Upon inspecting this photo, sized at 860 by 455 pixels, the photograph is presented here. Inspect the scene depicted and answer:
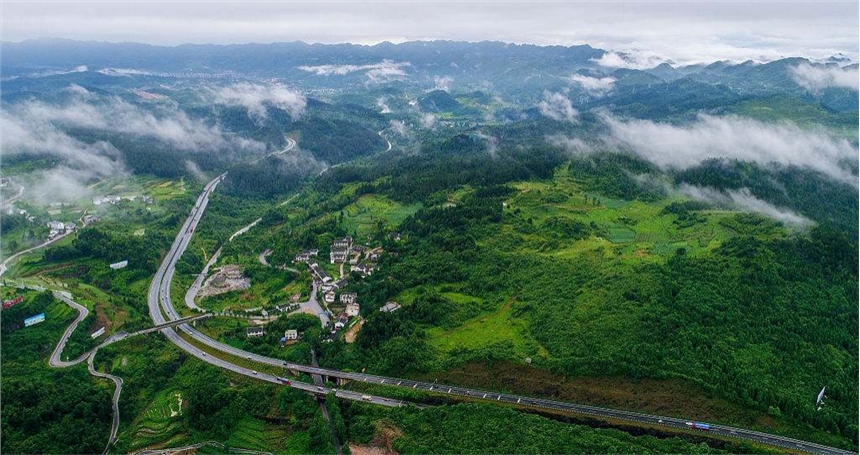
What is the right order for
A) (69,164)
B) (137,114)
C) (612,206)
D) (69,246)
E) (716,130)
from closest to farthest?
1. (69,246)
2. (612,206)
3. (69,164)
4. (716,130)
5. (137,114)

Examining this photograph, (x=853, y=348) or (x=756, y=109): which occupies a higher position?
(x=756, y=109)

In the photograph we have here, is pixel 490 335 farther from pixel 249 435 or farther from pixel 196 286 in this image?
pixel 196 286

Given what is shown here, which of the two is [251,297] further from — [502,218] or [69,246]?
[502,218]

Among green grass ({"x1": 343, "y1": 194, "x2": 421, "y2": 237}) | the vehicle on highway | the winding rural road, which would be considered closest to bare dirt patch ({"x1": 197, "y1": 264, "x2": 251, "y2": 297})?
the winding rural road

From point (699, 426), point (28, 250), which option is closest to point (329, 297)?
point (699, 426)

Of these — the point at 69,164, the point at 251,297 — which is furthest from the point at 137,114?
the point at 251,297

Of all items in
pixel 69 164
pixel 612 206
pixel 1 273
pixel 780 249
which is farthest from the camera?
pixel 69 164

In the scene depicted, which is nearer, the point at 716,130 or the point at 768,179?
the point at 768,179

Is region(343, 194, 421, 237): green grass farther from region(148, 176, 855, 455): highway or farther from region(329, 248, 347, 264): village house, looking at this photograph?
region(148, 176, 855, 455): highway
